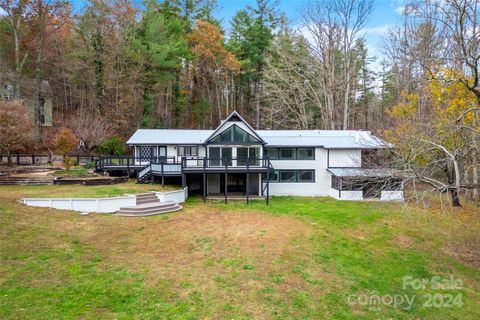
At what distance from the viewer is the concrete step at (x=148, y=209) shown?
47.4ft

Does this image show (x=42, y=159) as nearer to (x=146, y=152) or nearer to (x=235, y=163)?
(x=146, y=152)

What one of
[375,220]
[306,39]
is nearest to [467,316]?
[375,220]

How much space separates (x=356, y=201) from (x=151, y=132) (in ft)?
58.4

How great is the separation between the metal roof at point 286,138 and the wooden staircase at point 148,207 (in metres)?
6.66

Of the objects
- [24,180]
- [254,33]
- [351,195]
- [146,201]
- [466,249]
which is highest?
[254,33]

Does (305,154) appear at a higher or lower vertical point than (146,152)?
lower

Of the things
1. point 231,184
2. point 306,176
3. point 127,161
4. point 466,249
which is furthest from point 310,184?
point 127,161

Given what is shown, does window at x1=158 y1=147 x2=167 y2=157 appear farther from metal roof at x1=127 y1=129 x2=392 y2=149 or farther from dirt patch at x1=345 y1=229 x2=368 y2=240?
dirt patch at x1=345 y1=229 x2=368 y2=240

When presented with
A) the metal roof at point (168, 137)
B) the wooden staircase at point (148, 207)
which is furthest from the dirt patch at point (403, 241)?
the metal roof at point (168, 137)

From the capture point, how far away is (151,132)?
24.3 m

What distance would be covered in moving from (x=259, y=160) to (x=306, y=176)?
4.58 m

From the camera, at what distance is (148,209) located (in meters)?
14.9

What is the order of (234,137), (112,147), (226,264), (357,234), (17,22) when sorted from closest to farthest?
(226,264) → (357,234) → (234,137) → (17,22) → (112,147)

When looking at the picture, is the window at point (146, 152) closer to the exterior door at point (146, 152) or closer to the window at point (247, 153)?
the exterior door at point (146, 152)
